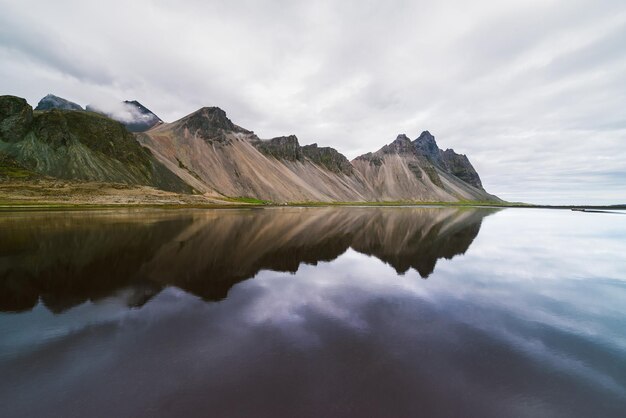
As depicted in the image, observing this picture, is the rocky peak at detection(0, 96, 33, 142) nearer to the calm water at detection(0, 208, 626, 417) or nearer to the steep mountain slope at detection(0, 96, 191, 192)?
the steep mountain slope at detection(0, 96, 191, 192)

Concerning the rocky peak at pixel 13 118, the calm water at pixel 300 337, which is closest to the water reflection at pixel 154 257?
the calm water at pixel 300 337

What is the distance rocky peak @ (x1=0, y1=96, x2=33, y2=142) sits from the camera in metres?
134

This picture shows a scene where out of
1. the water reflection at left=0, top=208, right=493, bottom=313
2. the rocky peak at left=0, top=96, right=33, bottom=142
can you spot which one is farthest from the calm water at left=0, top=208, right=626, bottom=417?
the rocky peak at left=0, top=96, right=33, bottom=142

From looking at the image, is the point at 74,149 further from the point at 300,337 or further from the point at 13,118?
the point at 300,337

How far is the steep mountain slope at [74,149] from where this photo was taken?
423 ft

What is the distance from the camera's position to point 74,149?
138375mm

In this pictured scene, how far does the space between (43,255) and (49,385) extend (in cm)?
2176

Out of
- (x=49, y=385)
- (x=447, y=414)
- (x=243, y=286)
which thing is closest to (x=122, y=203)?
(x=243, y=286)

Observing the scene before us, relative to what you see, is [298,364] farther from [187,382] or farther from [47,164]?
[47,164]

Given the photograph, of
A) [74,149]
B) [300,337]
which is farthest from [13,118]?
[300,337]

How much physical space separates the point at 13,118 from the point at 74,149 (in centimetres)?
2899

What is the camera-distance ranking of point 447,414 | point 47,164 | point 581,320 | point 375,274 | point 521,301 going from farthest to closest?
point 47,164
point 375,274
point 521,301
point 581,320
point 447,414

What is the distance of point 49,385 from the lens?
9016mm

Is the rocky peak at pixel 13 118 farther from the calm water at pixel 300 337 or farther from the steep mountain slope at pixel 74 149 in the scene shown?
the calm water at pixel 300 337
